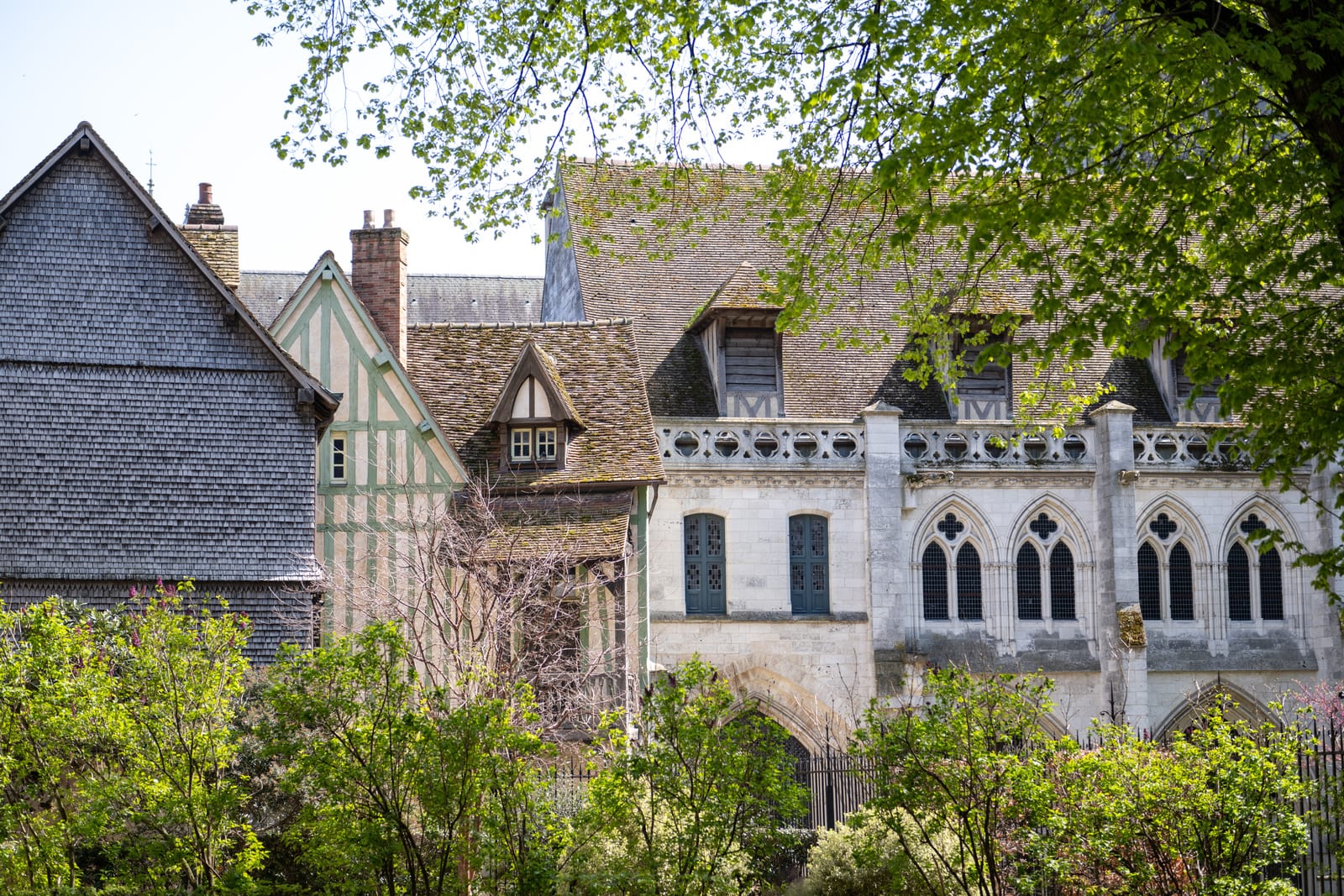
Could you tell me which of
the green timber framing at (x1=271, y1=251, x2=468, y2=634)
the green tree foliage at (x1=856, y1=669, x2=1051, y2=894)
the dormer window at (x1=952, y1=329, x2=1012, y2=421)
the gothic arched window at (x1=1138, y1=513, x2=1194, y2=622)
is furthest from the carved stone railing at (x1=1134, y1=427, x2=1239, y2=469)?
the green tree foliage at (x1=856, y1=669, x2=1051, y2=894)

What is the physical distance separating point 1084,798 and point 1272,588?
47.9 feet

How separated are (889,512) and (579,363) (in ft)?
17.4

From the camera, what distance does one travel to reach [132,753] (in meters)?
10.4

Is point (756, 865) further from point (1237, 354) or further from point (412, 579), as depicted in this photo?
point (412, 579)

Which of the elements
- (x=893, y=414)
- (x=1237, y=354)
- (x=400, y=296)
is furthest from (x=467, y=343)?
(x=1237, y=354)

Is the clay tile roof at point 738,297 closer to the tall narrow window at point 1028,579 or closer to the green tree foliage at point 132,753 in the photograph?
the tall narrow window at point 1028,579


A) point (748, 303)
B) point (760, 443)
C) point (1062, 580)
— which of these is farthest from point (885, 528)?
point (748, 303)

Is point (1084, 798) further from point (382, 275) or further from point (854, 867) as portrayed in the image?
point (382, 275)

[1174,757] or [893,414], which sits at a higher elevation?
[893,414]

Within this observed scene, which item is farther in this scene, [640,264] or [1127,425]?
[640,264]

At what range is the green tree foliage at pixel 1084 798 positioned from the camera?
31.6 feet

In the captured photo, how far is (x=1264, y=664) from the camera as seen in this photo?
893 inches

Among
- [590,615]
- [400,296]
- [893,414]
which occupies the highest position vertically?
[400,296]

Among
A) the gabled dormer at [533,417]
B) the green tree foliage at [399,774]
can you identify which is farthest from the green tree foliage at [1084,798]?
the gabled dormer at [533,417]
